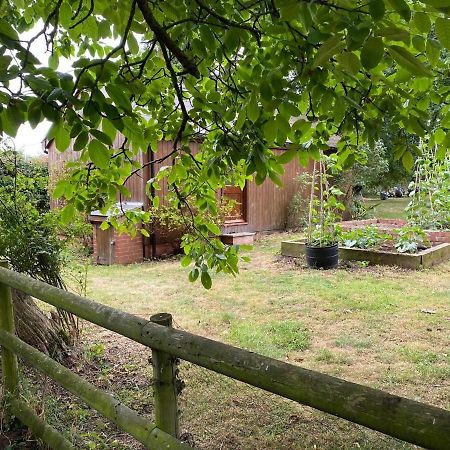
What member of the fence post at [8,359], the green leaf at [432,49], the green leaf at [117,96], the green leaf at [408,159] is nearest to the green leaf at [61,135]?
the green leaf at [117,96]

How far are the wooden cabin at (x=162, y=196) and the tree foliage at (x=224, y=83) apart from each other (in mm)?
4105

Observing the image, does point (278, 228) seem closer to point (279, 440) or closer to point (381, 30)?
point (279, 440)

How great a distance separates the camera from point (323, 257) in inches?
303

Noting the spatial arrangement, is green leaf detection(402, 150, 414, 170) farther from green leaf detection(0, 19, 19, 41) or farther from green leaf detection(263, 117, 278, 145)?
green leaf detection(0, 19, 19, 41)

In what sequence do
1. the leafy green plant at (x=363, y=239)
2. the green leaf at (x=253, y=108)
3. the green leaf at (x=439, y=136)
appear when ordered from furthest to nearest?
the leafy green plant at (x=363, y=239), the green leaf at (x=439, y=136), the green leaf at (x=253, y=108)

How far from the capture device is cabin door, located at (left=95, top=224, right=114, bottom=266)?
875 centimetres

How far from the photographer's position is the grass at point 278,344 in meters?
2.90

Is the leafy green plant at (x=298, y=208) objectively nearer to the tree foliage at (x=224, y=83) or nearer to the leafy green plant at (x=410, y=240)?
the leafy green plant at (x=410, y=240)

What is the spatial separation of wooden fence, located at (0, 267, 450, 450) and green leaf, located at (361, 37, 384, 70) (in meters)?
0.75

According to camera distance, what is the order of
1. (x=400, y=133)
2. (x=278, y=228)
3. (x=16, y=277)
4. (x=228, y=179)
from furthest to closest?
(x=278, y=228) < (x=228, y=179) < (x=16, y=277) < (x=400, y=133)

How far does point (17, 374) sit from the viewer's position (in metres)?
2.77

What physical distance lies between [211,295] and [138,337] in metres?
4.67

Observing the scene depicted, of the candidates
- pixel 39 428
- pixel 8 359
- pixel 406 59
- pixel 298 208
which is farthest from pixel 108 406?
pixel 298 208

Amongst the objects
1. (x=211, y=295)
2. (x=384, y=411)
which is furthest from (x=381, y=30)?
(x=211, y=295)
